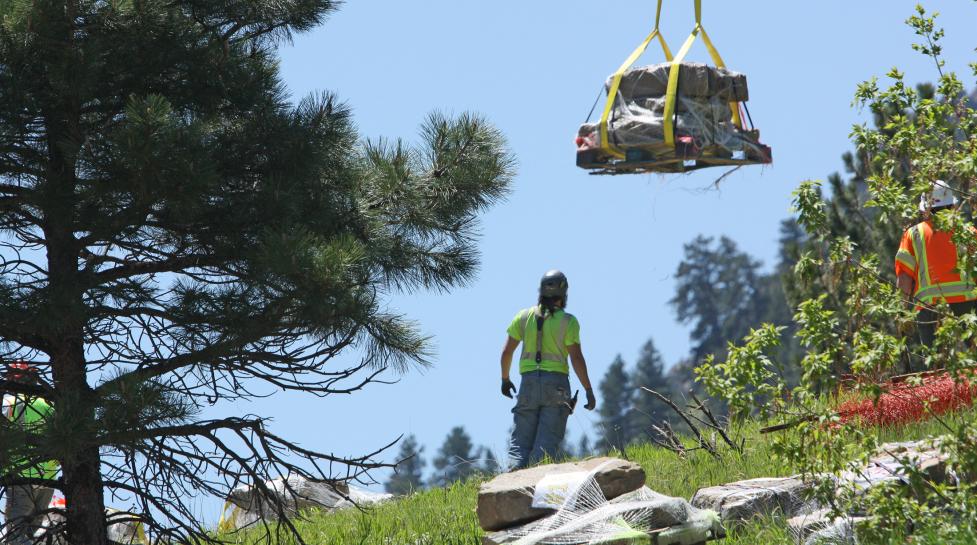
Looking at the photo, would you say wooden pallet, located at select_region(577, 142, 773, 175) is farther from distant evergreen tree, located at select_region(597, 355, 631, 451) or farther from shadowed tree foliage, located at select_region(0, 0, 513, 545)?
distant evergreen tree, located at select_region(597, 355, 631, 451)

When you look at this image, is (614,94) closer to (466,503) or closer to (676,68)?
(676,68)

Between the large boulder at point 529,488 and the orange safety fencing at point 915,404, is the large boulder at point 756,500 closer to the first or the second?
the large boulder at point 529,488

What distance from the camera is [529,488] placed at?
8453mm

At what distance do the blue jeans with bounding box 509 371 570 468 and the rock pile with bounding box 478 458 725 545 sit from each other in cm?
260

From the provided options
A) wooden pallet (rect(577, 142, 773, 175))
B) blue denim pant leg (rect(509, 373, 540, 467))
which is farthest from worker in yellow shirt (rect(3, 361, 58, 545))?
wooden pallet (rect(577, 142, 773, 175))

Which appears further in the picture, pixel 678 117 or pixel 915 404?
pixel 678 117

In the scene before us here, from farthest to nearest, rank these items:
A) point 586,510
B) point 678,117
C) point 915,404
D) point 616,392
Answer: point 616,392
point 678,117
point 915,404
point 586,510

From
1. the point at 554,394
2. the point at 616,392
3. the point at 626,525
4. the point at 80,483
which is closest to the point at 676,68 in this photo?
the point at 554,394

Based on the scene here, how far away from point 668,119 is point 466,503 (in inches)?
129

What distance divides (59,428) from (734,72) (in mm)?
6230

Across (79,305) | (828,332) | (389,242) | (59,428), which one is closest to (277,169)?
(389,242)

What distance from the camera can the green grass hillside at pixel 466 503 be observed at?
962cm

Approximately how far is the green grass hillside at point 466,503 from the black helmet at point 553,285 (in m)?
1.41

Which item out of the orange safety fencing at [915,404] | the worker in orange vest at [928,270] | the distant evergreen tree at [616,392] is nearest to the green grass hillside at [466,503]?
the orange safety fencing at [915,404]
